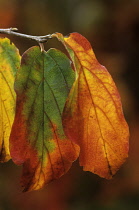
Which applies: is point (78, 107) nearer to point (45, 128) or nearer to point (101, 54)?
point (45, 128)

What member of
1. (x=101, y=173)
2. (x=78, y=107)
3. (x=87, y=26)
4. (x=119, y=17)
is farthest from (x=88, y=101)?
(x=119, y=17)

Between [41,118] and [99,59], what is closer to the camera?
[41,118]

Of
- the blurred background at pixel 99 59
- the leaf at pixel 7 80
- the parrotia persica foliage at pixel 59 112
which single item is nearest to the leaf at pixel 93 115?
the parrotia persica foliage at pixel 59 112

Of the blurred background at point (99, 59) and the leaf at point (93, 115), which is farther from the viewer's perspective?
the blurred background at point (99, 59)

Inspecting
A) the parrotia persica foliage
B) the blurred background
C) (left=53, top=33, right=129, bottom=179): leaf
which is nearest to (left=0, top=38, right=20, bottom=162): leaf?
the parrotia persica foliage

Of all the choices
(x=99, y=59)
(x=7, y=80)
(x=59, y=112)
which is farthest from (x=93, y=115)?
(x=99, y=59)

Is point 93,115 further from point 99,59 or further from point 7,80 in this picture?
point 99,59

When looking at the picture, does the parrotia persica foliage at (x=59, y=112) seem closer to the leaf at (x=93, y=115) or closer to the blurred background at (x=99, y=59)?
the leaf at (x=93, y=115)
